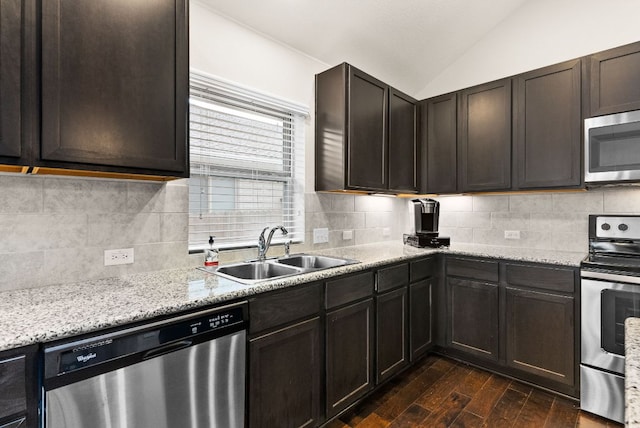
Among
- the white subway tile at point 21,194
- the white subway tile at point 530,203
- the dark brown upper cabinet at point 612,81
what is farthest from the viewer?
the white subway tile at point 530,203

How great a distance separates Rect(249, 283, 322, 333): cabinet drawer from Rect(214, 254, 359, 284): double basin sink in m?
0.15

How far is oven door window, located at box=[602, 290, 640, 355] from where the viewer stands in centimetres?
199

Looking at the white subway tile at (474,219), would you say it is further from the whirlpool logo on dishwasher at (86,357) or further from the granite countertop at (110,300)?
the whirlpool logo on dishwasher at (86,357)

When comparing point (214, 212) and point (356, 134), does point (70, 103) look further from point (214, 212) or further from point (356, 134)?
point (356, 134)

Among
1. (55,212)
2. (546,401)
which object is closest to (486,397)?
(546,401)

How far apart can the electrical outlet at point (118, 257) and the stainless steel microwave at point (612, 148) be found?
10.1 ft

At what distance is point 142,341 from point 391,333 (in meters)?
1.71

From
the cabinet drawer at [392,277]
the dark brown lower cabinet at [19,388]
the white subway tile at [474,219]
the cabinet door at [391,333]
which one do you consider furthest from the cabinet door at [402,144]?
the dark brown lower cabinet at [19,388]

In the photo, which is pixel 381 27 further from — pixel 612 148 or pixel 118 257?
pixel 118 257

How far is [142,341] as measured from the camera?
3.87ft

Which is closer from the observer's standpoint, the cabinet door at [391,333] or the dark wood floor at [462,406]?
the dark wood floor at [462,406]

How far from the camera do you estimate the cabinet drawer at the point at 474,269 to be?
2.60 meters

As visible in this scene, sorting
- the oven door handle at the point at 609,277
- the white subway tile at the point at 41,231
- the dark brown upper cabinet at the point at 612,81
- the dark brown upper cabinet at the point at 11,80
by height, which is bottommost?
the oven door handle at the point at 609,277

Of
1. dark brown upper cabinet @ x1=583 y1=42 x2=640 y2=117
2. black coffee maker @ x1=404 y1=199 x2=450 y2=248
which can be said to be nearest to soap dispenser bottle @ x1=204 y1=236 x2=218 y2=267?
black coffee maker @ x1=404 y1=199 x2=450 y2=248
